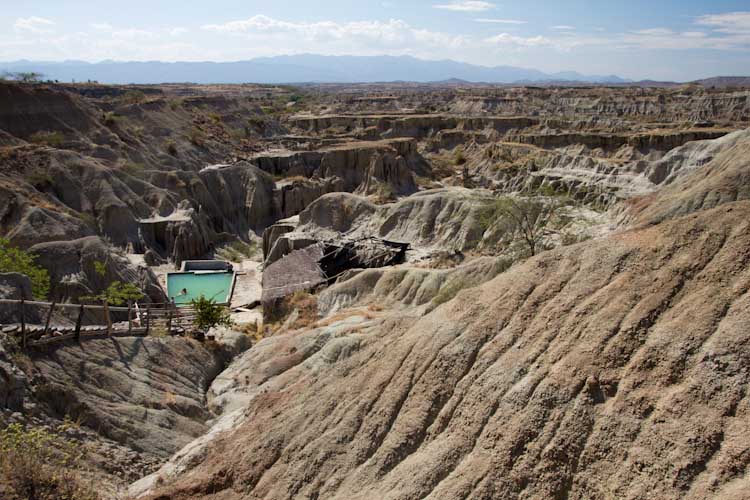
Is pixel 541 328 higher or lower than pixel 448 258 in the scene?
higher

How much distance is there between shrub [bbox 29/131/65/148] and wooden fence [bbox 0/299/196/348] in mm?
26351

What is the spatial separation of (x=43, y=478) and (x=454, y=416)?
23.5 ft

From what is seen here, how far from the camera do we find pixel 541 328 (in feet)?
37.0

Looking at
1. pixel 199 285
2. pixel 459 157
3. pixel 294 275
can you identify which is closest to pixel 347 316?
pixel 294 275

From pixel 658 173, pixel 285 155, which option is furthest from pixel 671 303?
pixel 285 155

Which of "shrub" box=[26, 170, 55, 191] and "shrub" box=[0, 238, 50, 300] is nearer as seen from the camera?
"shrub" box=[0, 238, 50, 300]

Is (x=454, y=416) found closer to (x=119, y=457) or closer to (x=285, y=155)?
(x=119, y=457)

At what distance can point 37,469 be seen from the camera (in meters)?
10.2

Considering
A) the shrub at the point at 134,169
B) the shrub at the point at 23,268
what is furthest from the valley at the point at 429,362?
the shrub at the point at 134,169

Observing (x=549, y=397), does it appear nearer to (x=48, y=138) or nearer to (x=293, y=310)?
(x=293, y=310)

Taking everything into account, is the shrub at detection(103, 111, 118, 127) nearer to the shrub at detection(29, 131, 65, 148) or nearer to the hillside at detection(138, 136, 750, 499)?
the shrub at detection(29, 131, 65, 148)

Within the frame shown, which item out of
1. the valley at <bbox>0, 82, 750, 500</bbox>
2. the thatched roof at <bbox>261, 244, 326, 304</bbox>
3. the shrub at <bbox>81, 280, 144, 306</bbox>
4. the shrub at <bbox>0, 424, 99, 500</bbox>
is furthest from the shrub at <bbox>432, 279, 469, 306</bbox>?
the shrub at <bbox>81, 280, 144, 306</bbox>

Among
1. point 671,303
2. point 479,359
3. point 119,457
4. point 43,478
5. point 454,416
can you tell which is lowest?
point 119,457

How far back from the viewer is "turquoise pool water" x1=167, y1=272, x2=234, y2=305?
35.3 m
